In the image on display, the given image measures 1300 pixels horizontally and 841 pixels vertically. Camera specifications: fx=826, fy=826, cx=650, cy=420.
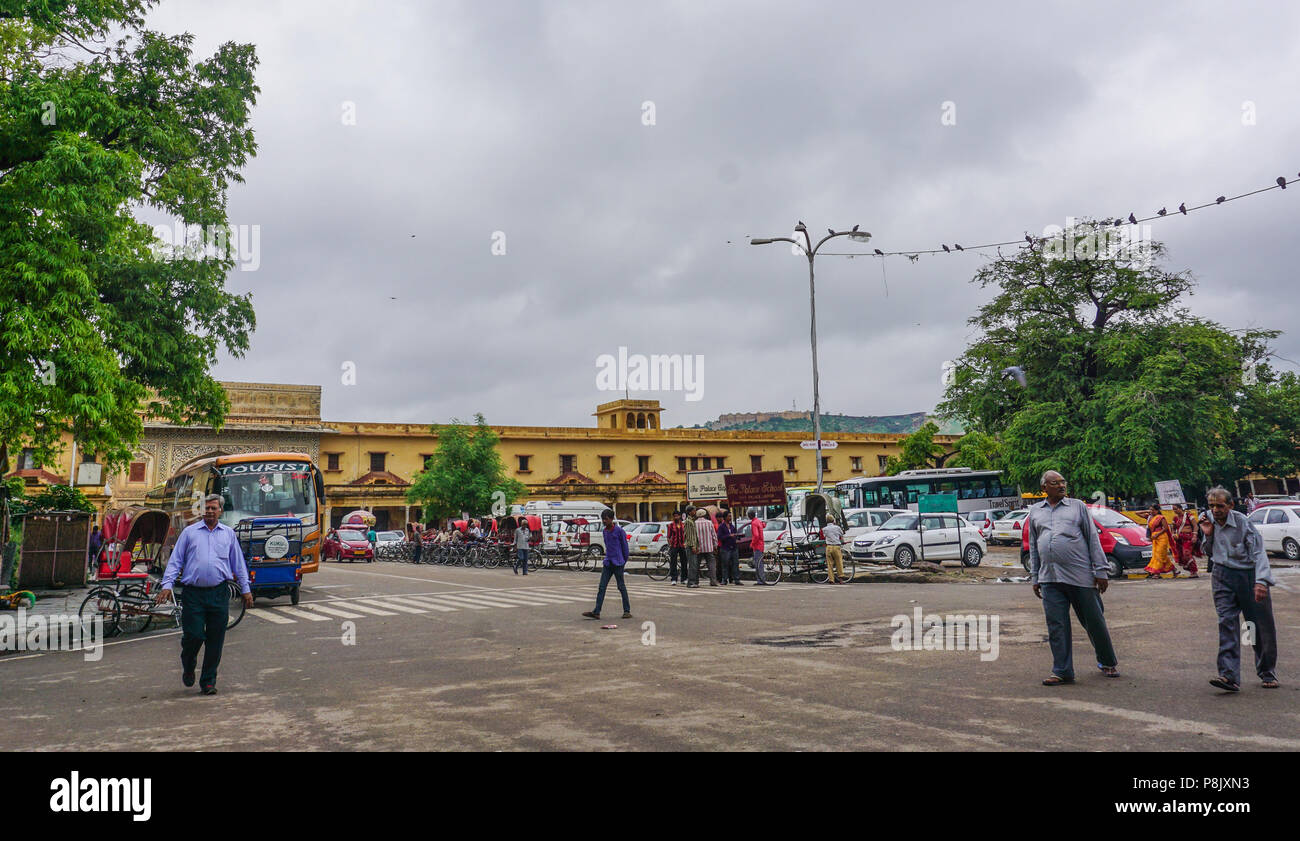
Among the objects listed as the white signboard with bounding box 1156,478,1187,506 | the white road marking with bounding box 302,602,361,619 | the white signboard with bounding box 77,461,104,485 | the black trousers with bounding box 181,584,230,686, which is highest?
the white signboard with bounding box 77,461,104,485

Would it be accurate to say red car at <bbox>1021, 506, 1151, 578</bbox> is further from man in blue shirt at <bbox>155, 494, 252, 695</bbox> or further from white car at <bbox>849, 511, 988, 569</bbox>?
man in blue shirt at <bbox>155, 494, 252, 695</bbox>

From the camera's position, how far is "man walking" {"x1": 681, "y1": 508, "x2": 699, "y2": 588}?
20531 mm

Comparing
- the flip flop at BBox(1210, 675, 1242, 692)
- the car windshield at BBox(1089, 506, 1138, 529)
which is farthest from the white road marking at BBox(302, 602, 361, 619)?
the car windshield at BBox(1089, 506, 1138, 529)

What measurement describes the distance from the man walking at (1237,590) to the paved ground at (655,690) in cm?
24

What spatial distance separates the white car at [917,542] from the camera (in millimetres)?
25031

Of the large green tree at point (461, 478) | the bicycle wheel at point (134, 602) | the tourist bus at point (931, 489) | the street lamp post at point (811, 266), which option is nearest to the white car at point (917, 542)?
the street lamp post at point (811, 266)

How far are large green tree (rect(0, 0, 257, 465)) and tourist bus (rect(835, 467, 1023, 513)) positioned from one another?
112 feet

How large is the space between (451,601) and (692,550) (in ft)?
19.8

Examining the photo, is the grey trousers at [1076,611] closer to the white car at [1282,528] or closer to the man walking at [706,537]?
the man walking at [706,537]

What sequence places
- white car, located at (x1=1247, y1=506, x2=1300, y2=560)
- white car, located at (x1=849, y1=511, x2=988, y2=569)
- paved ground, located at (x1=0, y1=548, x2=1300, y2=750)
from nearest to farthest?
paved ground, located at (x1=0, y1=548, x2=1300, y2=750) < white car, located at (x1=1247, y1=506, x2=1300, y2=560) < white car, located at (x1=849, y1=511, x2=988, y2=569)

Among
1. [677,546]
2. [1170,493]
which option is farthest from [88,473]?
[1170,493]

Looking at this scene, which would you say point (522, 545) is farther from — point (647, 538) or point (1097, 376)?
point (1097, 376)
